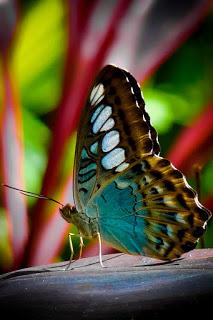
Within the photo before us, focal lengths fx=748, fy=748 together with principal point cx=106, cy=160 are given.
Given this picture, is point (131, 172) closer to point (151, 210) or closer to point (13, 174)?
point (151, 210)

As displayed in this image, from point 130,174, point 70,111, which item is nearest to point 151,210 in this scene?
point 130,174

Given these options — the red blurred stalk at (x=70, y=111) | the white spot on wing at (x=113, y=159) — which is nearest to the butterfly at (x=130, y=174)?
the white spot on wing at (x=113, y=159)

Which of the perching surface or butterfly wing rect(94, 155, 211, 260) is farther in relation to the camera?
butterfly wing rect(94, 155, 211, 260)

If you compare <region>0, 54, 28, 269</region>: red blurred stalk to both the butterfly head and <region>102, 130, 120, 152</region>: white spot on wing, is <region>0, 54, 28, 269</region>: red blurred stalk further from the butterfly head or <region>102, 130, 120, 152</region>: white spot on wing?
<region>102, 130, 120, 152</region>: white spot on wing

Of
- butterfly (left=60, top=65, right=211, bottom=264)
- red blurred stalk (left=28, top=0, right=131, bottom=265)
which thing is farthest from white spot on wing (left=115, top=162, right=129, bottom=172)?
red blurred stalk (left=28, top=0, right=131, bottom=265)

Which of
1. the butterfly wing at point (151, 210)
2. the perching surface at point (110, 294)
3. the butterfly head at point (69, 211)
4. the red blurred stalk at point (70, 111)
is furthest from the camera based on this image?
the red blurred stalk at point (70, 111)

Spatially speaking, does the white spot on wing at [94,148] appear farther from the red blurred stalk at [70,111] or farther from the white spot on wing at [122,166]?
the red blurred stalk at [70,111]

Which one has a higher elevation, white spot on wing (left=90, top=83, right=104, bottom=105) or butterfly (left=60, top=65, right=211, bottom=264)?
white spot on wing (left=90, top=83, right=104, bottom=105)

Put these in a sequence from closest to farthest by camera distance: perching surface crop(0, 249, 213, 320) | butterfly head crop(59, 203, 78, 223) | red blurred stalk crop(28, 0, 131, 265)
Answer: perching surface crop(0, 249, 213, 320)
butterfly head crop(59, 203, 78, 223)
red blurred stalk crop(28, 0, 131, 265)
